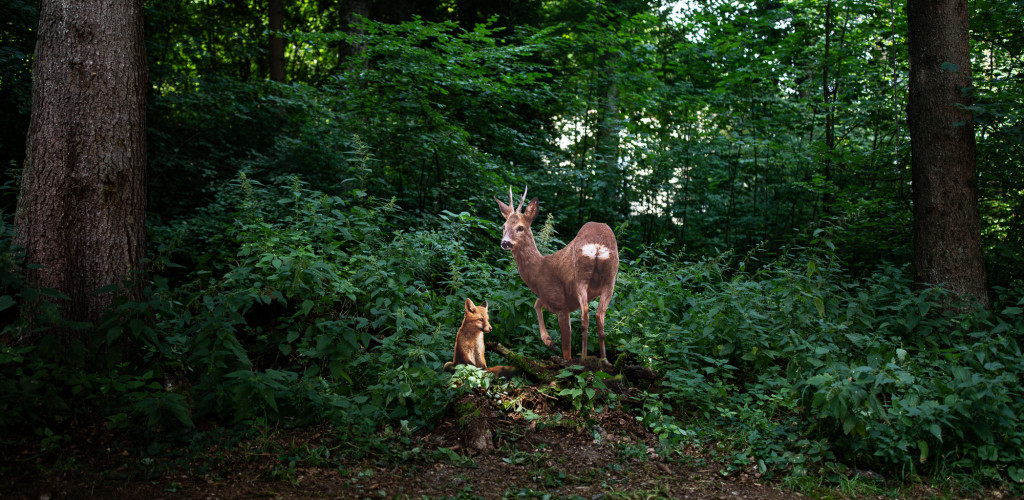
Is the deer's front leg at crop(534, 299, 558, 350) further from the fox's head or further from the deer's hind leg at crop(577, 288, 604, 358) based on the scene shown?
the fox's head

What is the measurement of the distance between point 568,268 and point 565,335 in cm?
60

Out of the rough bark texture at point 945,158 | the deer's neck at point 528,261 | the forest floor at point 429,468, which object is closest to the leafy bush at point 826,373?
the forest floor at point 429,468

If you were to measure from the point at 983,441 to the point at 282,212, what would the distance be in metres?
6.84

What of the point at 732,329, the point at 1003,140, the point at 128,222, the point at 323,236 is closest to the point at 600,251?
the point at 732,329

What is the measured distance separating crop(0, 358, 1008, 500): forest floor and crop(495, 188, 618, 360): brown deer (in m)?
0.98

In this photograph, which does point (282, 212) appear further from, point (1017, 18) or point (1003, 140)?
point (1017, 18)

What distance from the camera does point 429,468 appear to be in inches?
144

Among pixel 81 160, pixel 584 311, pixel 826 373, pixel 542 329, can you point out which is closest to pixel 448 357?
pixel 542 329

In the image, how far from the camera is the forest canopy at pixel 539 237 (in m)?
3.75

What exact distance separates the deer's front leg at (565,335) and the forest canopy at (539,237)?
1.52 feet

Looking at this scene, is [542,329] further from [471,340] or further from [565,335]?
[471,340]

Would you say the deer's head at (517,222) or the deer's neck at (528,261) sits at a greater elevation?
the deer's head at (517,222)

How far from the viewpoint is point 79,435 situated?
346cm

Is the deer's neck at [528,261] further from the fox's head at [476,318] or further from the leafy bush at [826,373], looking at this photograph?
the leafy bush at [826,373]
